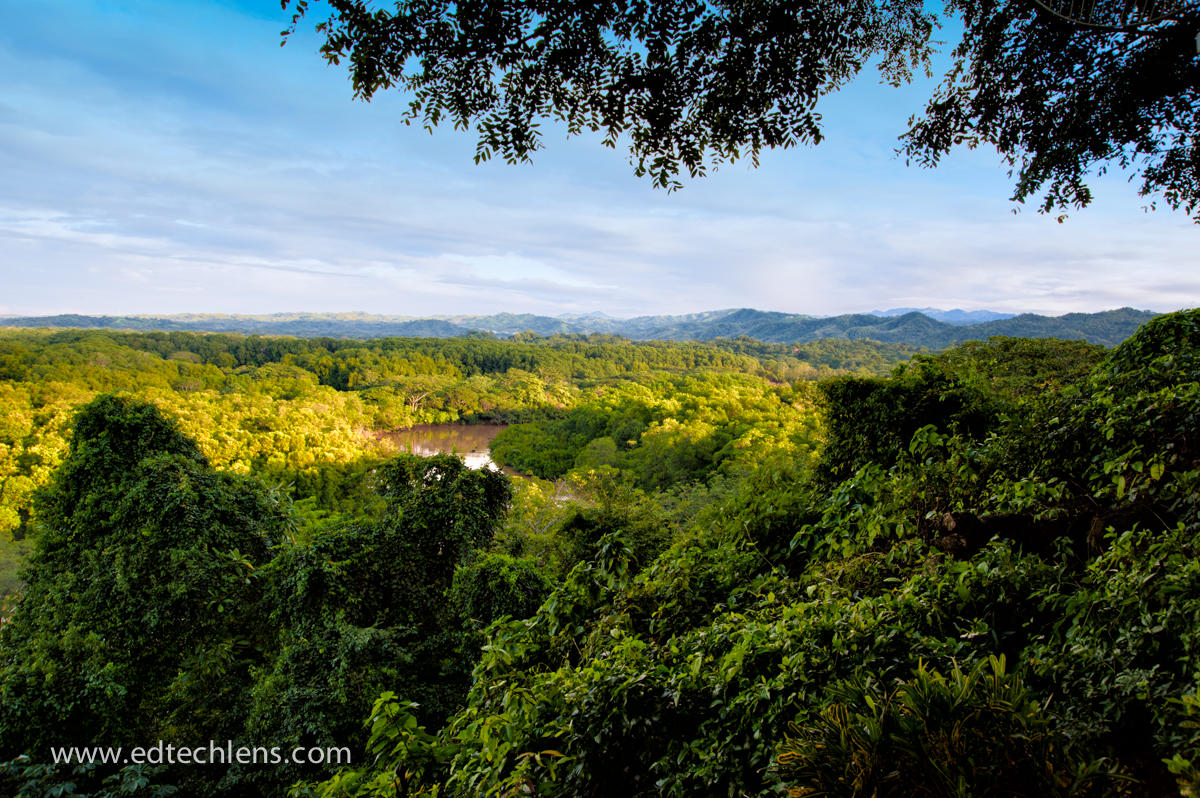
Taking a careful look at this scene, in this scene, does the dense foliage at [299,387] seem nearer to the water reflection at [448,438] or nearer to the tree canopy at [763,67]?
the water reflection at [448,438]

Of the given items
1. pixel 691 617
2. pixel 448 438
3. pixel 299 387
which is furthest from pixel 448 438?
pixel 691 617

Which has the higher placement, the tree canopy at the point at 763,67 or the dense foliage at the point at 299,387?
the tree canopy at the point at 763,67

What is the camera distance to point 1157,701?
1.71 metres

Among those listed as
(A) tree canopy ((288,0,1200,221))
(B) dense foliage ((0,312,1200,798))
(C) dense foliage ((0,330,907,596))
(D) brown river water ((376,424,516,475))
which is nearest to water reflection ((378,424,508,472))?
(D) brown river water ((376,424,516,475))

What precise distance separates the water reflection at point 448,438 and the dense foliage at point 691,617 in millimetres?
31549

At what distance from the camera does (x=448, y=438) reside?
49.3 m

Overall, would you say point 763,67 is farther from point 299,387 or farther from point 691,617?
point 299,387

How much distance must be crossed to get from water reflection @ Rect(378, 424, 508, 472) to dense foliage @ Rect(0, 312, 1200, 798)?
31.5m

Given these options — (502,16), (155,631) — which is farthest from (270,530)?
(502,16)

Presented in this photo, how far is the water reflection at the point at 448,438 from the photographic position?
42750 millimetres

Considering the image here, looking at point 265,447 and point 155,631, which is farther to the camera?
point 265,447

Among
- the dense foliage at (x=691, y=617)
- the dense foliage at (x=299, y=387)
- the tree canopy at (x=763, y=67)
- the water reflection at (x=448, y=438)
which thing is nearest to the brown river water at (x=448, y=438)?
the water reflection at (x=448, y=438)

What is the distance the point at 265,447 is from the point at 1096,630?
1130 inches

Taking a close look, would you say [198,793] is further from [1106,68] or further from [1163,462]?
[1106,68]
